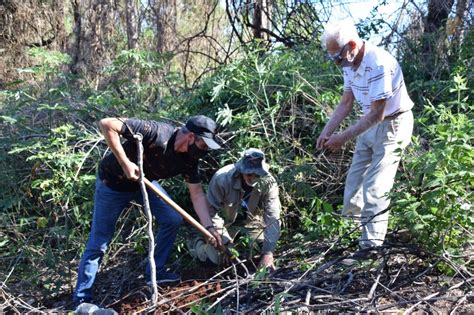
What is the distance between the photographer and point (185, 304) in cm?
418

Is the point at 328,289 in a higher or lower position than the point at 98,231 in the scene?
lower

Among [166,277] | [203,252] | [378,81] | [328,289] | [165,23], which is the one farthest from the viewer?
[165,23]

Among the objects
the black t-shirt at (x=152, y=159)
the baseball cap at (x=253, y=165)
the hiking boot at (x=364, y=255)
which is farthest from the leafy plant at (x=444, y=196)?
the black t-shirt at (x=152, y=159)

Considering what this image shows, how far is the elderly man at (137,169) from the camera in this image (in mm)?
4211

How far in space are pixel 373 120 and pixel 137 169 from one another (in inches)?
64.5

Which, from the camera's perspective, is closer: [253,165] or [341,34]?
[341,34]

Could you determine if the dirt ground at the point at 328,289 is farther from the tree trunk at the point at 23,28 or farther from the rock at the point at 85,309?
the tree trunk at the point at 23,28

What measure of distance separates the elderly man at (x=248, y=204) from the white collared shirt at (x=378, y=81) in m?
0.88

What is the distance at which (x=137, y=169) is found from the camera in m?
4.21

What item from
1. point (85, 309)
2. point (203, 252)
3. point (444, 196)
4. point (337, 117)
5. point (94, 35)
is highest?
point (94, 35)

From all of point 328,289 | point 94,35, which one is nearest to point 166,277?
point 328,289

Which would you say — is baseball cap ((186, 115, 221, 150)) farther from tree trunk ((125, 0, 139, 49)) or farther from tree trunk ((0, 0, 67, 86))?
tree trunk ((0, 0, 67, 86))

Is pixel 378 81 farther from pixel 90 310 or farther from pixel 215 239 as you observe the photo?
pixel 90 310

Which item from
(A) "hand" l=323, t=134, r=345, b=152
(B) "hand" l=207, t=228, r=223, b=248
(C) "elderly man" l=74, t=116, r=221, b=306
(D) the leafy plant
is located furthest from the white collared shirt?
(B) "hand" l=207, t=228, r=223, b=248
